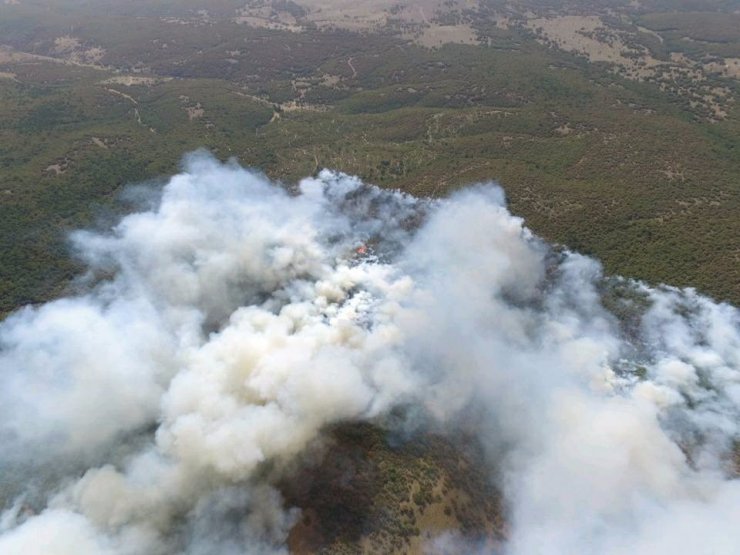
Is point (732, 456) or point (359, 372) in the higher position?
point (359, 372)

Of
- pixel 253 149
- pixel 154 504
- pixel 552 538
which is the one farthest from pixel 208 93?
pixel 552 538

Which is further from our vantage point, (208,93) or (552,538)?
(208,93)

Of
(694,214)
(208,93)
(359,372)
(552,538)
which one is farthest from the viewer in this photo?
(208,93)

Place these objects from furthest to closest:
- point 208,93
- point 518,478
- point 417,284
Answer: point 208,93
point 417,284
point 518,478

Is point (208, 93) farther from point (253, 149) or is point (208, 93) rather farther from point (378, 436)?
point (378, 436)

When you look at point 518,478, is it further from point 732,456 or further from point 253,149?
point 253,149

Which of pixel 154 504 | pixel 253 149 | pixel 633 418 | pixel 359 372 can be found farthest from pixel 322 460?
pixel 253 149
